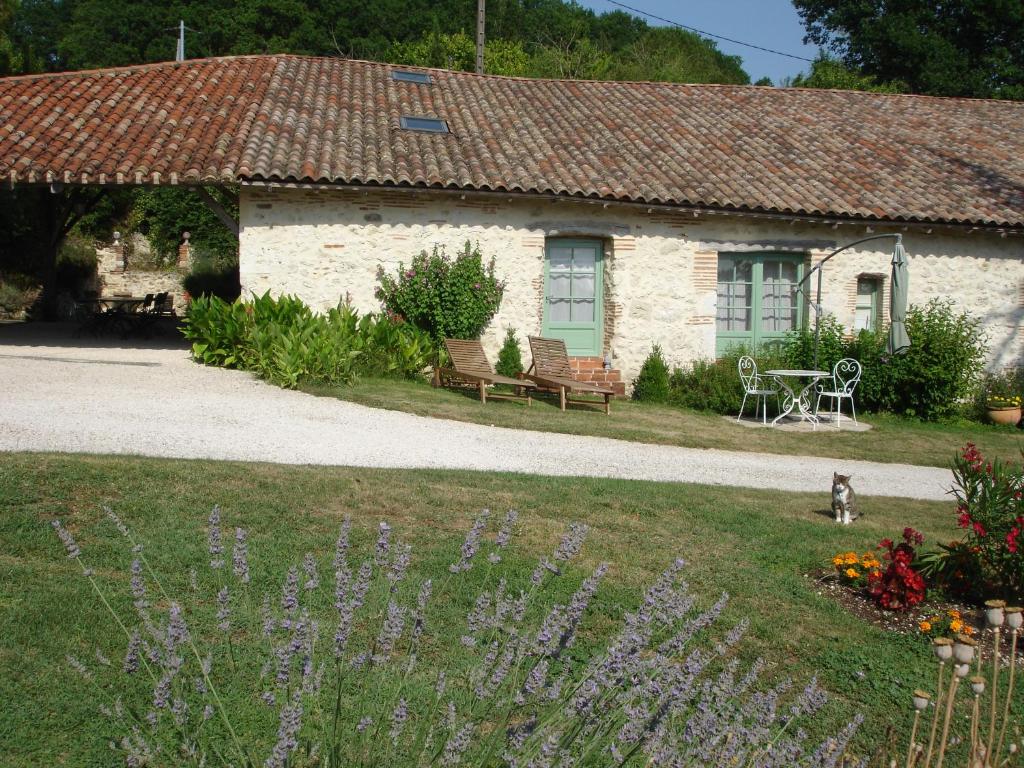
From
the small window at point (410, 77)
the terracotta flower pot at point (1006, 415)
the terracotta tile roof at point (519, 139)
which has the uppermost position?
the small window at point (410, 77)

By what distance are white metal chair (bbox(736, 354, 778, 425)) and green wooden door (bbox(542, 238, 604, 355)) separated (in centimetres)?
224

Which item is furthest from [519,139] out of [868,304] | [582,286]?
[868,304]

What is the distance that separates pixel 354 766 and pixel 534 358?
10.8m

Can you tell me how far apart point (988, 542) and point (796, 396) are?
843cm

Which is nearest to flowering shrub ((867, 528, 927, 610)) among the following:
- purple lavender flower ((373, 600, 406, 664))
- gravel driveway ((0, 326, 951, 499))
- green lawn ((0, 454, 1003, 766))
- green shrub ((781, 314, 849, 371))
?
green lawn ((0, 454, 1003, 766))

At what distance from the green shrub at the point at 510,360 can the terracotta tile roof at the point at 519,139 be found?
2275 millimetres

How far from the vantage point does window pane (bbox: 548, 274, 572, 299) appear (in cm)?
1444

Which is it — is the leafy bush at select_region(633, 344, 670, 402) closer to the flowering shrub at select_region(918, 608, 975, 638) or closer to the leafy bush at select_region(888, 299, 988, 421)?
the leafy bush at select_region(888, 299, 988, 421)

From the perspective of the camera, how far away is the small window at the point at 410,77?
55.8 ft

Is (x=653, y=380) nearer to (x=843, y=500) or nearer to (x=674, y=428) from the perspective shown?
(x=674, y=428)

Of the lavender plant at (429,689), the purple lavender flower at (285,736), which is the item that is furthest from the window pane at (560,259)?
the purple lavender flower at (285,736)

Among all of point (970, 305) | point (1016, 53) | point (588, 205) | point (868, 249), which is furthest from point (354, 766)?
point (1016, 53)

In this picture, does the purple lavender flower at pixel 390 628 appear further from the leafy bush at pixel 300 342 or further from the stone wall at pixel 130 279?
the stone wall at pixel 130 279

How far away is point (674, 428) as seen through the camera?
11352 mm
